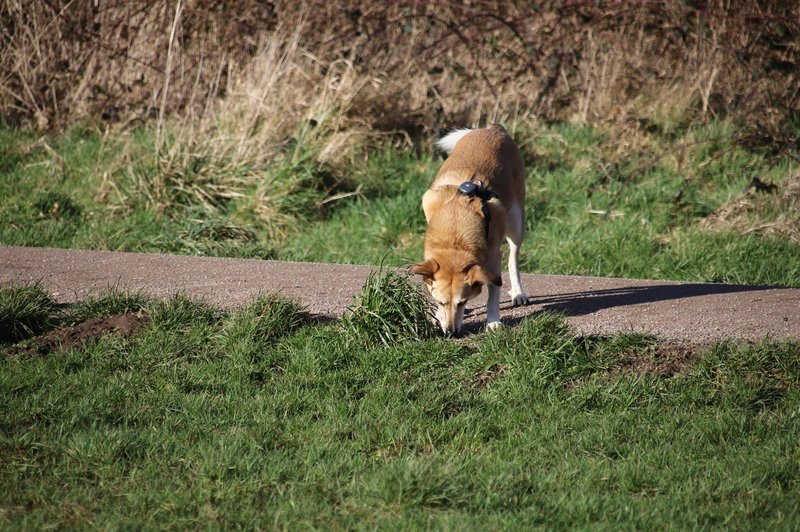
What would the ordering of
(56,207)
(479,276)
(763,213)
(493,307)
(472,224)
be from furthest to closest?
(56,207) → (763,213) → (472,224) → (493,307) → (479,276)

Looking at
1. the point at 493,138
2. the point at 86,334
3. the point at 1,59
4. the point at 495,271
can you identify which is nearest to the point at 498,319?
the point at 495,271

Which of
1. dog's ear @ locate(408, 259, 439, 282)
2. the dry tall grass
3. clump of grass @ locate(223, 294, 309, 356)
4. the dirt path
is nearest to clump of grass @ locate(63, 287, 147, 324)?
the dirt path

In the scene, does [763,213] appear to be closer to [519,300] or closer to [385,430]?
[519,300]

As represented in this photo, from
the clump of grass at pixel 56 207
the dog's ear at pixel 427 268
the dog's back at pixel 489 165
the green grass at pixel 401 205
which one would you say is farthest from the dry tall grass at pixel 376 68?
the dog's ear at pixel 427 268

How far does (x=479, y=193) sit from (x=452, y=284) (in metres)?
0.82

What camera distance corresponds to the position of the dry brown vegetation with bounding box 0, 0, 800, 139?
10281 millimetres

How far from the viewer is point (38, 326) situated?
5.52 metres

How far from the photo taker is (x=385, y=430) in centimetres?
449

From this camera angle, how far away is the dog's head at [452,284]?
17.6 ft

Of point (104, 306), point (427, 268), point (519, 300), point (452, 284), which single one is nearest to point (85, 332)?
point (104, 306)

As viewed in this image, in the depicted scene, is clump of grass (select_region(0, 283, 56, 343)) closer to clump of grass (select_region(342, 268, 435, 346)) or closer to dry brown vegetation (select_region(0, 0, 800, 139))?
clump of grass (select_region(342, 268, 435, 346))

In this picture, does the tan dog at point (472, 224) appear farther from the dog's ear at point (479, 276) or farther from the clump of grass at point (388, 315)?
the clump of grass at point (388, 315)

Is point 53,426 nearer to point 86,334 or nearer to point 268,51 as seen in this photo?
point 86,334

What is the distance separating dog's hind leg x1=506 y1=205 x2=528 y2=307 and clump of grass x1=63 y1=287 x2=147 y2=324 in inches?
98.1
